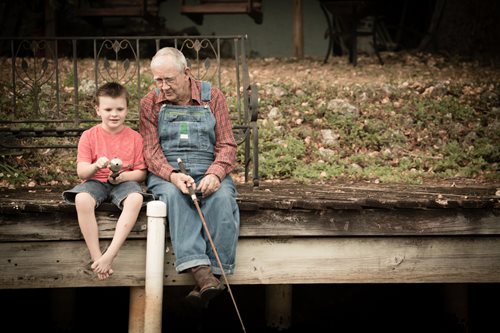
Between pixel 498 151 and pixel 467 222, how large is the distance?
124 inches

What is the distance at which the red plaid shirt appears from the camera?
15.1ft

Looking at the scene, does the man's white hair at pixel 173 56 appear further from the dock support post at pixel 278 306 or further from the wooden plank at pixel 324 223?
the dock support post at pixel 278 306

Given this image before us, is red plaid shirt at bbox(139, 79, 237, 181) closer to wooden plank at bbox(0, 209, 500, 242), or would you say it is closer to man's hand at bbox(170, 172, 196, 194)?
man's hand at bbox(170, 172, 196, 194)

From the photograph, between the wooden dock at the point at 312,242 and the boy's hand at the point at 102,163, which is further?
the wooden dock at the point at 312,242

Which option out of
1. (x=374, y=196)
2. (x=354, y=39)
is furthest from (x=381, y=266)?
(x=354, y=39)

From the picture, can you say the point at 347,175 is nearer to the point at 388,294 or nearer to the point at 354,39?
the point at 388,294

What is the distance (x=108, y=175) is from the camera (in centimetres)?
457

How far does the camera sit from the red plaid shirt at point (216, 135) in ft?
15.1

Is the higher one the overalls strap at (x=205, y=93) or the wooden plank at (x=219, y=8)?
the wooden plank at (x=219, y=8)

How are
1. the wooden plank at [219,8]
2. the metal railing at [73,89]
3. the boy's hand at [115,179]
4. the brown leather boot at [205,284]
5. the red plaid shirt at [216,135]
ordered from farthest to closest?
the wooden plank at [219,8] → the metal railing at [73,89] → the red plaid shirt at [216,135] → the boy's hand at [115,179] → the brown leather boot at [205,284]

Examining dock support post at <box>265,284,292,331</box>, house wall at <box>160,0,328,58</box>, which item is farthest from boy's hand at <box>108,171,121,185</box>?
house wall at <box>160,0,328,58</box>

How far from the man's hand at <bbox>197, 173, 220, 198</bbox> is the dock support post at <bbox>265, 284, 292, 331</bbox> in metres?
1.75

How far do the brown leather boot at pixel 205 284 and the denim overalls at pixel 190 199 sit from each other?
42 mm

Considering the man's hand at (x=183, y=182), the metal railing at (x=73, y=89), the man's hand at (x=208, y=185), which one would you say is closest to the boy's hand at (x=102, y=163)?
the man's hand at (x=183, y=182)
